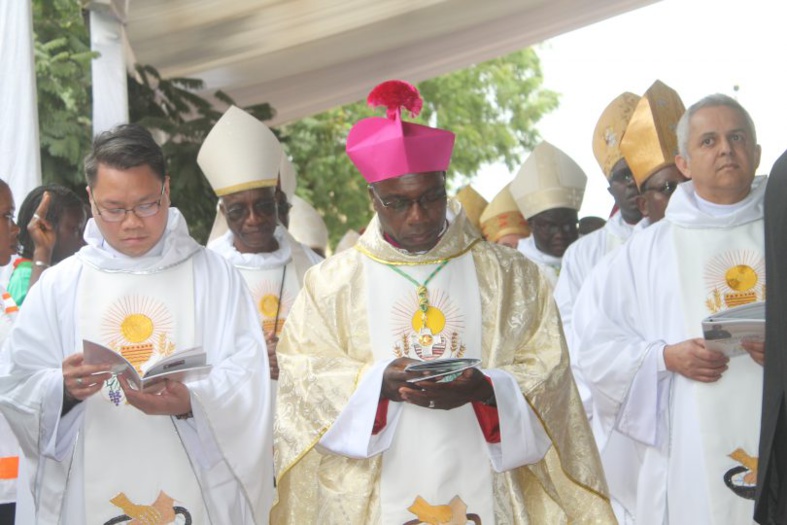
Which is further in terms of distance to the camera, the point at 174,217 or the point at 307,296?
the point at 174,217

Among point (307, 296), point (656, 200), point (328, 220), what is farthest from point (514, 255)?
point (328, 220)

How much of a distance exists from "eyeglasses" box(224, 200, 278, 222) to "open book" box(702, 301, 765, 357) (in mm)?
2748

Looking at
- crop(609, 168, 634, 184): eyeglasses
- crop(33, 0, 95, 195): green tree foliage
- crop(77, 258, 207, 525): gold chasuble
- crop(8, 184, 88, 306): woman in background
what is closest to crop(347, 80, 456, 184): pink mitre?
crop(77, 258, 207, 525): gold chasuble

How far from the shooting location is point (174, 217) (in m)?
4.75

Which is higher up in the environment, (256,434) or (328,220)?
Result: (328,220)

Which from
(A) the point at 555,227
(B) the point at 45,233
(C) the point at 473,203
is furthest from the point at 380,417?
(C) the point at 473,203

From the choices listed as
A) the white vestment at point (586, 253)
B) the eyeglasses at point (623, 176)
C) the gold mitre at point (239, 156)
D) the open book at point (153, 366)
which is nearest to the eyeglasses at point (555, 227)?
the white vestment at point (586, 253)

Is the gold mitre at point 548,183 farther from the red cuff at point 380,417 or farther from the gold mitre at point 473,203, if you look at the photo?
the red cuff at point 380,417

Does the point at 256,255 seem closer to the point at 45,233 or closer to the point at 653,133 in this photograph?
the point at 45,233

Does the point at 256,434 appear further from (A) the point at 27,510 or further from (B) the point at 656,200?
(B) the point at 656,200

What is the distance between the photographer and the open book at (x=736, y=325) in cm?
452

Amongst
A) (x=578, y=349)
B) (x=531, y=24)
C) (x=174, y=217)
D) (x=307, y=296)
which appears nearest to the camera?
(x=307, y=296)

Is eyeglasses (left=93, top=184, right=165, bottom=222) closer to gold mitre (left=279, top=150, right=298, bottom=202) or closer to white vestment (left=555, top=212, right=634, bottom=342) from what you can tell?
white vestment (left=555, top=212, right=634, bottom=342)

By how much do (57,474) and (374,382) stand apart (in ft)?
4.29
